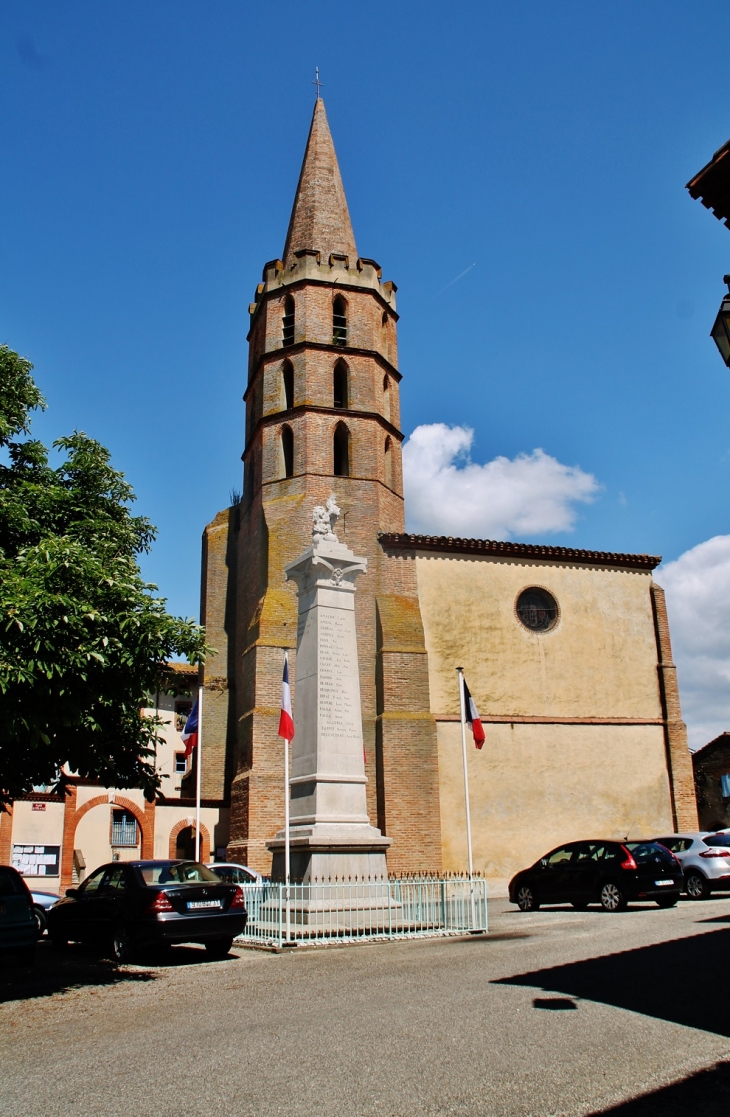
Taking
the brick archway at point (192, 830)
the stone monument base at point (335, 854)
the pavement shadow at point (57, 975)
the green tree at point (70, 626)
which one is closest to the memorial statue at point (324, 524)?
the green tree at point (70, 626)

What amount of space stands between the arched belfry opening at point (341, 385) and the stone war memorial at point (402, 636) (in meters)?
0.07

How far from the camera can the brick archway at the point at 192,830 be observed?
24703 mm

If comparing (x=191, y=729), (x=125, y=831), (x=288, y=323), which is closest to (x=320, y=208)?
(x=288, y=323)

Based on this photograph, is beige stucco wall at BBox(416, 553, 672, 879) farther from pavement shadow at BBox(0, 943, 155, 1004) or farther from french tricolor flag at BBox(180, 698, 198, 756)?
pavement shadow at BBox(0, 943, 155, 1004)

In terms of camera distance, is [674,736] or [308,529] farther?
[674,736]

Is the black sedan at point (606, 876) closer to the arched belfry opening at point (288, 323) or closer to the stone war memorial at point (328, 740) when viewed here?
the stone war memorial at point (328, 740)

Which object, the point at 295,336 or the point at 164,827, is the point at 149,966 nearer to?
the point at 164,827

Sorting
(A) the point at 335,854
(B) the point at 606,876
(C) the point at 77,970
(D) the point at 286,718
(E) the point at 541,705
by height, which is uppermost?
(E) the point at 541,705

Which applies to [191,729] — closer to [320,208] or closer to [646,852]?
[646,852]

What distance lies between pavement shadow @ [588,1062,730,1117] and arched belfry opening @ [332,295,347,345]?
84.7ft

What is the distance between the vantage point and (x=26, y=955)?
10906 mm

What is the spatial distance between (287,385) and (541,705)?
502 inches

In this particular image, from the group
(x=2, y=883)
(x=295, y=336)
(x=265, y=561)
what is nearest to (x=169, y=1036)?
(x=2, y=883)

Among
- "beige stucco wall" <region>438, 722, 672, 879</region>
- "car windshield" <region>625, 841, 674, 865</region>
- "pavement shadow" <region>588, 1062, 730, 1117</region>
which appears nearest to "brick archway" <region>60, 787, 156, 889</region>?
"beige stucco wall" <region>438, 722, 672, 879</region>
